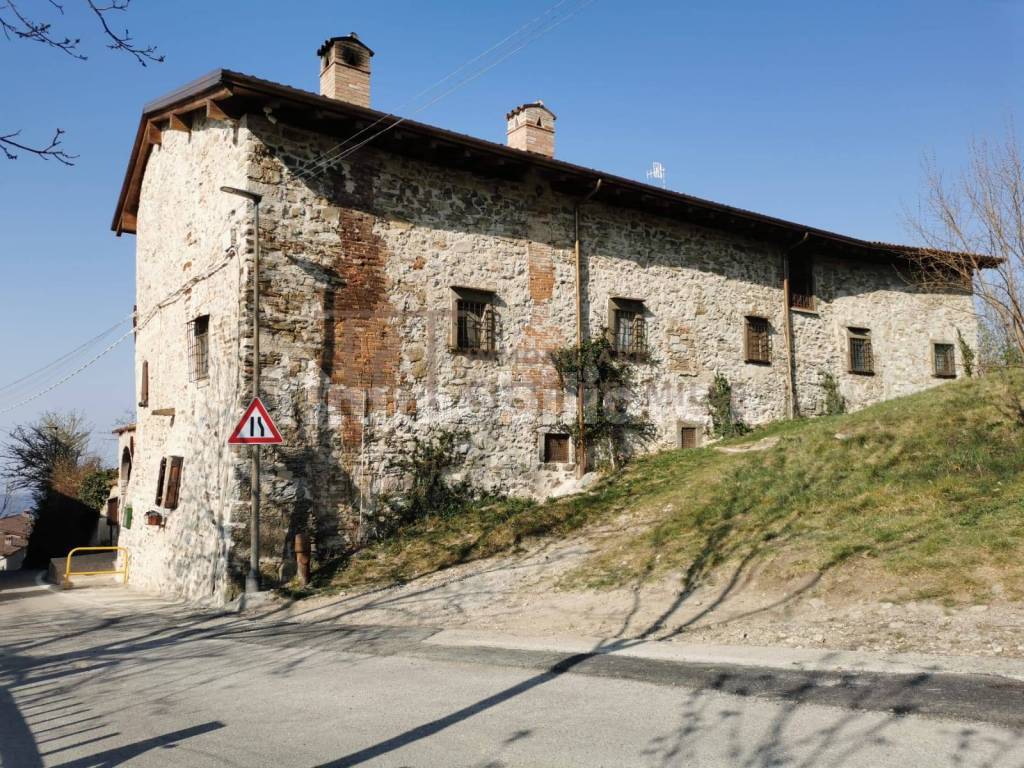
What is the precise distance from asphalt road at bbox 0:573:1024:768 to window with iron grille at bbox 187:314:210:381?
6484 mm

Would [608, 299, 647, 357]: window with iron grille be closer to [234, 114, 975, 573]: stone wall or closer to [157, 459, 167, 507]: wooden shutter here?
[234, 114, 975, 573]: stone wall

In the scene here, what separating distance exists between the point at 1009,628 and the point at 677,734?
3459 millimetres

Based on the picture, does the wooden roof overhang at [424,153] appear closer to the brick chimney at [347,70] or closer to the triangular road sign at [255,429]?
the brick chimney at [347,70]

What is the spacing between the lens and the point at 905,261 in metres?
21.1

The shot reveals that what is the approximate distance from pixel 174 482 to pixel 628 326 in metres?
9.12

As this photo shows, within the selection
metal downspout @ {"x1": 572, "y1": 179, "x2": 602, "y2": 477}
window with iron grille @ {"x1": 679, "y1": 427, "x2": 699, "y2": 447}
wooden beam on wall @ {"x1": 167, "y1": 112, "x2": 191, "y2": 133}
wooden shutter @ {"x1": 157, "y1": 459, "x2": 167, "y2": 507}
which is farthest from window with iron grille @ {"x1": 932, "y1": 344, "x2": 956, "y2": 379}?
wooden shutter @ {"x1": 157, "y1": 459, "x2": 167, "y2": 507}

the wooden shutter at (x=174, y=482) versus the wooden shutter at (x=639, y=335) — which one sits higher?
the wooden shutter at (x=639, y=335)

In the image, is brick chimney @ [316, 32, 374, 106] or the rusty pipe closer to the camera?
the rusty pipe

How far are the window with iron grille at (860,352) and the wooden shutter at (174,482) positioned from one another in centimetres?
1575

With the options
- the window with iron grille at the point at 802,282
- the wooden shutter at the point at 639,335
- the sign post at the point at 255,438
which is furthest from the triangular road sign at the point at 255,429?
the window with iron grille at the point at 802,282

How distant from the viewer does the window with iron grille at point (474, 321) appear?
45.9 ft

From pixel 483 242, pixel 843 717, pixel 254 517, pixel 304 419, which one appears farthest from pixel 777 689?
pixel 483 242

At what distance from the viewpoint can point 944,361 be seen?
21.6m

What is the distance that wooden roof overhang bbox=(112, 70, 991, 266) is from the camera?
1187 cm
